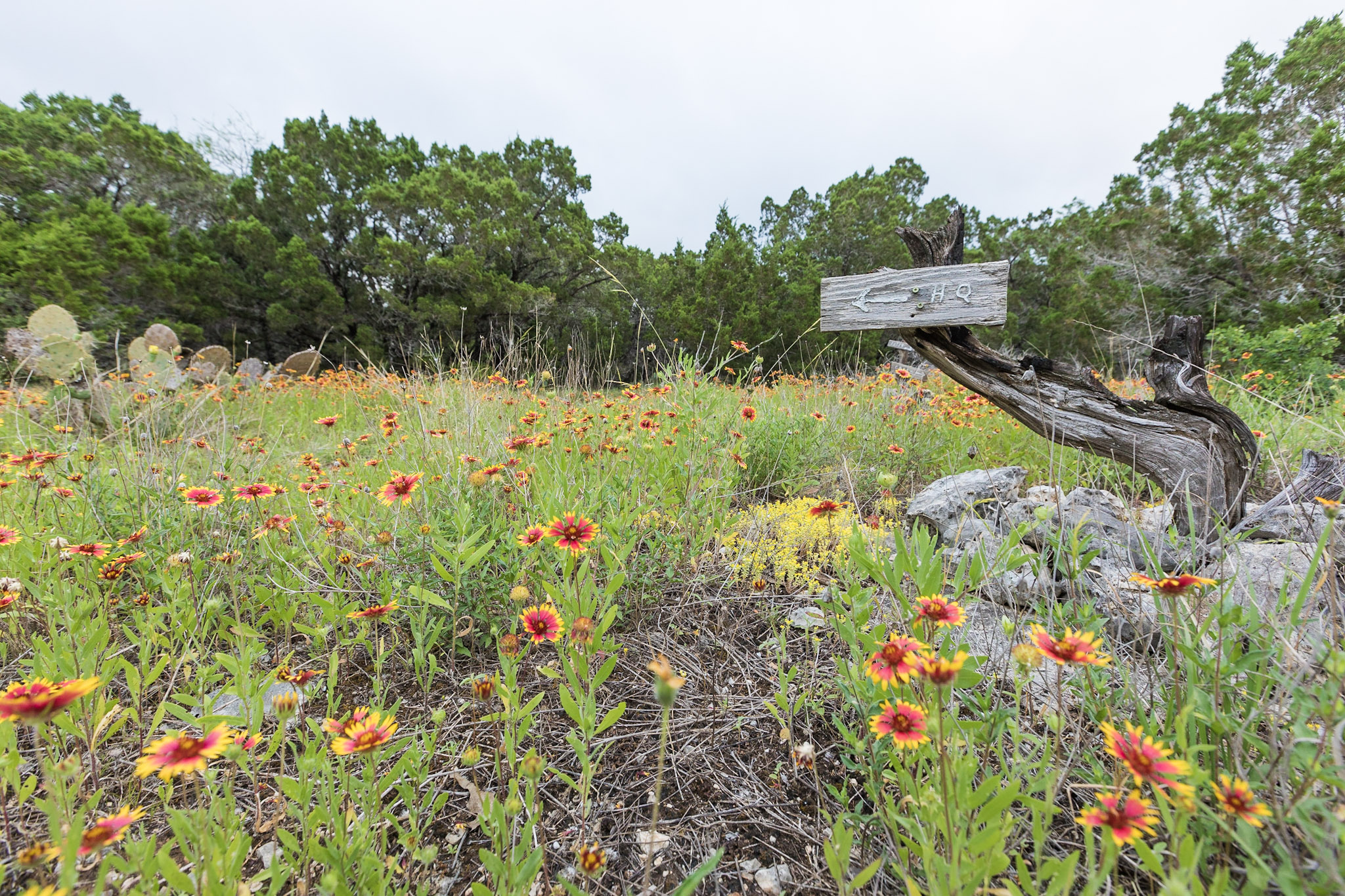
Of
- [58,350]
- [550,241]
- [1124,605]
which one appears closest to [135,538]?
[1124,605]

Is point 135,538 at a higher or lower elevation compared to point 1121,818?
higher

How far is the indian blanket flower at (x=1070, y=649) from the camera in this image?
1.94 feet

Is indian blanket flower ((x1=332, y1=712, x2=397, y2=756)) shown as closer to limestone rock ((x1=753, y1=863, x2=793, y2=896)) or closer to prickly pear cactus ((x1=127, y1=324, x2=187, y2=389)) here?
limestone rock ((x1=753, y1=863, x2=793, y2=896))

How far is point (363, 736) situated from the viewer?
0.64 metres

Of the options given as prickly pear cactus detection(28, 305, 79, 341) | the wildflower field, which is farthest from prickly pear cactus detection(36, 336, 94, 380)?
the wildflower field

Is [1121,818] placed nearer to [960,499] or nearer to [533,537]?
[533,537]

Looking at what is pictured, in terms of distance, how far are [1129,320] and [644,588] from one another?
40.7ft

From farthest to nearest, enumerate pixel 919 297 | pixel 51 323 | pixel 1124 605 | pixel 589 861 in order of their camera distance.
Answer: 1. pixel 51 323
2. pixel 919 297
3. pixel 1124 605
4. pixel 589 861

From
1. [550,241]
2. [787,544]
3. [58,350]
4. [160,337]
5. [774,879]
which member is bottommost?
[774,879]

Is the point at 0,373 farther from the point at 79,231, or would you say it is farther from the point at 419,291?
the point at 419,291

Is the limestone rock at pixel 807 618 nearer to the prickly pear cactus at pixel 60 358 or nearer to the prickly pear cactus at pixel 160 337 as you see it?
the prickly pear cactus at pixel 60 358

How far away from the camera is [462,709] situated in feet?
3.64

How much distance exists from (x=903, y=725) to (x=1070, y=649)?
217 mm

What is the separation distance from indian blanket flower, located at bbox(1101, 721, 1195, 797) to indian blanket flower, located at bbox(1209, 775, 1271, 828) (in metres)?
0.04
